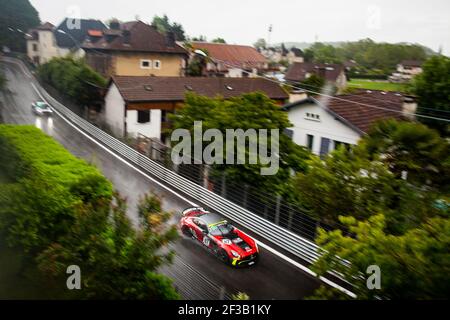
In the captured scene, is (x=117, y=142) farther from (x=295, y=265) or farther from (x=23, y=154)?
(x=295, y=265)

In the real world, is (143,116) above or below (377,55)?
below

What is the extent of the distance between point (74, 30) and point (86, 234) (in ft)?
156

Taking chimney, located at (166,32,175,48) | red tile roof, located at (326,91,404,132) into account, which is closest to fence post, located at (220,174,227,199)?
red tile roof, located at (326,91,404,132)

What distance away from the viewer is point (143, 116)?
2584cm

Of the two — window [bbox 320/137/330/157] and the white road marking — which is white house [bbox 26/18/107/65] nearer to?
the white road marking

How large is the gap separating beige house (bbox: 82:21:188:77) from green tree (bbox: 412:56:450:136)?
82.3 ft

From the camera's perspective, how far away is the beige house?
35656 millimetres

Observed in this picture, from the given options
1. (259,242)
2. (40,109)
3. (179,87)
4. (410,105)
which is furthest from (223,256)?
(40,109)

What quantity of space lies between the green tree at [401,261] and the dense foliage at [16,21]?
31.4m

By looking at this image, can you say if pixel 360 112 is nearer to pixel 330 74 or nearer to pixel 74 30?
pixel 330 74

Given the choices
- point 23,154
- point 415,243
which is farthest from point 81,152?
point 415,243

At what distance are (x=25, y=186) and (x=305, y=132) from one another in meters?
15.9

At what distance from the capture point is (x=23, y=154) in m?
12.5

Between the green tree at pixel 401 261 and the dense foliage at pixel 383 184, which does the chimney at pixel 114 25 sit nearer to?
the dense foliage at pixel 383 184
